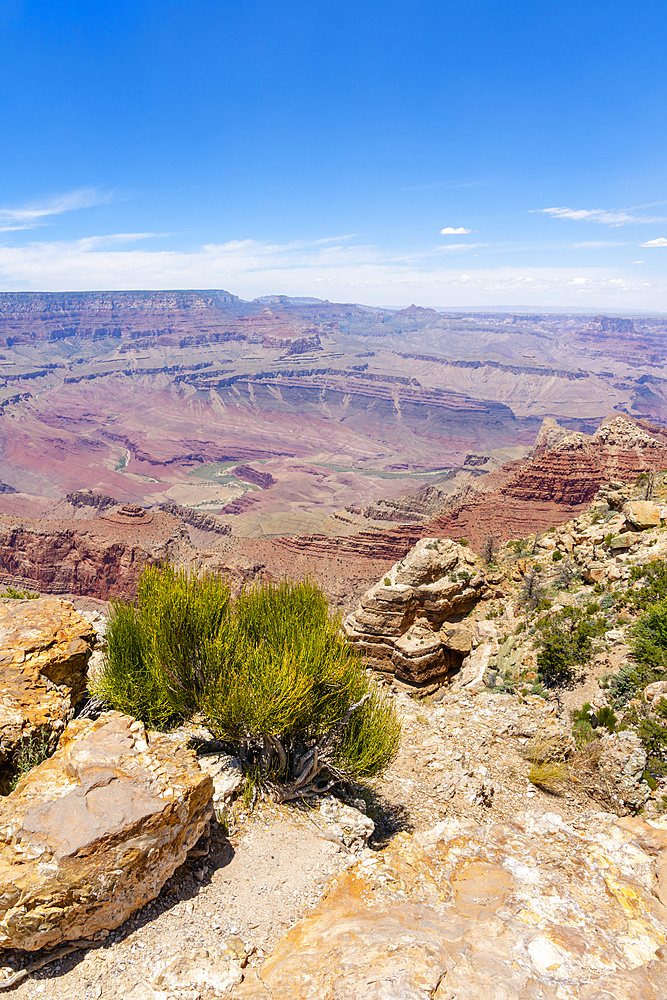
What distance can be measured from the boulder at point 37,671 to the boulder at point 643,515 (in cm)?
2500

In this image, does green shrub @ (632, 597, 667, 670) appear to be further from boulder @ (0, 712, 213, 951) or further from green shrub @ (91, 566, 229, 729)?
boulder @ (0, 712, 213, 951)

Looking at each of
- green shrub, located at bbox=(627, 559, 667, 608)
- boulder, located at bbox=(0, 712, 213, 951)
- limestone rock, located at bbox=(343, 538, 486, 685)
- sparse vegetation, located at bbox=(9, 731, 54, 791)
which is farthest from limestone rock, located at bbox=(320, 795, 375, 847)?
green shrub, located at bbox=(627, 559, 667, 608)

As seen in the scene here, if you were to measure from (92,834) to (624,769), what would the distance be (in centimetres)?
1334

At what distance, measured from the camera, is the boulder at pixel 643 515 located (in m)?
24.5

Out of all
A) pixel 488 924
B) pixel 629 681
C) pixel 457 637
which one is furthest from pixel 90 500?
pixel 488 924

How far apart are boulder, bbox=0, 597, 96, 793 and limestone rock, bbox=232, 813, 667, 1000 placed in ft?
21.6

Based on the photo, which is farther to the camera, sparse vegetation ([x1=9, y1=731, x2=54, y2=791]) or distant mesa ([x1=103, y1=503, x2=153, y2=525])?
distant mesa ([x1=103, y1=503, x2=153, y2=525])

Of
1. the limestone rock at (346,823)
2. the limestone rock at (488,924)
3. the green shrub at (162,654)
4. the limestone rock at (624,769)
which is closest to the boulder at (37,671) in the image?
the green shrub at (162,654)

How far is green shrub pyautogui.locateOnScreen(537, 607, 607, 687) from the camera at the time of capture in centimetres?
1822

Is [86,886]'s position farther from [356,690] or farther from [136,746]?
[356,690]

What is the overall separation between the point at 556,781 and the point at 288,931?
924 centimetres

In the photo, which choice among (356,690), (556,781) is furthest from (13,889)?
(556,781)

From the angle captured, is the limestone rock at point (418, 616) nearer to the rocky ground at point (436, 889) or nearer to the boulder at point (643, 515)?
the rocky ground at point (436, 889)

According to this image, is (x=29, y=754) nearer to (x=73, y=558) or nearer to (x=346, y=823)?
(x=346, y=823)
